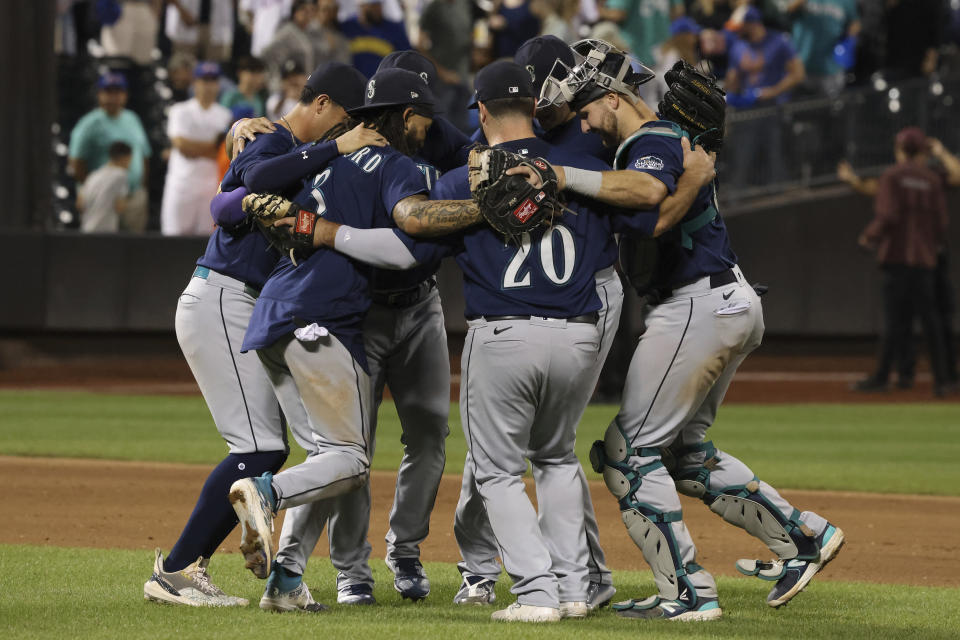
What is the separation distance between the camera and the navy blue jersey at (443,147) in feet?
19.8

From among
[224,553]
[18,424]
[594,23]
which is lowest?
[18,424]

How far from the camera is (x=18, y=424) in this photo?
1241 centimetres

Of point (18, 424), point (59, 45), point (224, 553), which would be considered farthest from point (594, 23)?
point (224, 553)

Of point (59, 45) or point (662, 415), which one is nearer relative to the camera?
point (662, 415)

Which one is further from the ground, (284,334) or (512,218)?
(512,218)

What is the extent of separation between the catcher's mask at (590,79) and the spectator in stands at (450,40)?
38.2 ft

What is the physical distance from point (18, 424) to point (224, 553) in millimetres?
6159

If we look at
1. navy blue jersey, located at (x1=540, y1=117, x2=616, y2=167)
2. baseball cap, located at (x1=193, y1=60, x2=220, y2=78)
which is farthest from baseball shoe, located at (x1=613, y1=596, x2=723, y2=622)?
baseball cap, located at (x1=193, y1=60, x2=220, y2=78)

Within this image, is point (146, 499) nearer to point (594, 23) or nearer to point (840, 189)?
point (594, 23)

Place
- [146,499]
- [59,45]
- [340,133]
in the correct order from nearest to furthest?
[340,133] → [146,499] → [59,45]

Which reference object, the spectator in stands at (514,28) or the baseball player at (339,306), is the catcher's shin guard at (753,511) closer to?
the baseball player at (339,306)

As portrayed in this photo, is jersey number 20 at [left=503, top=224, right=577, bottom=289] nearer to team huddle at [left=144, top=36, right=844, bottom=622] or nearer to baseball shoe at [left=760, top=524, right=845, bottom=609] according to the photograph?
team huddle at [left=144, top=36, right=844, bottom=622]

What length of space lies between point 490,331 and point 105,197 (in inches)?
513

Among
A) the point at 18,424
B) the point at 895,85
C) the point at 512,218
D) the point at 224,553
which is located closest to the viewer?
the point at 512,218
